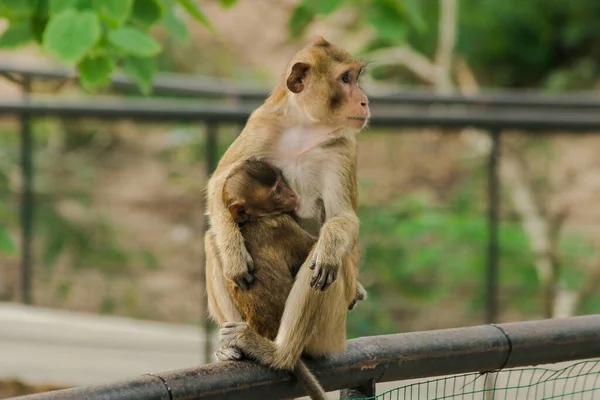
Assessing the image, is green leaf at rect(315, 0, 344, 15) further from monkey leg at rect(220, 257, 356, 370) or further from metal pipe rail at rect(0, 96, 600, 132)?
metal pipe rail at rect(0, 96, 600, 132)

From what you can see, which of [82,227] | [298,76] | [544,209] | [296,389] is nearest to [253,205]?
[298,76]

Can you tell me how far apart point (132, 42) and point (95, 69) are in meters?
0.29

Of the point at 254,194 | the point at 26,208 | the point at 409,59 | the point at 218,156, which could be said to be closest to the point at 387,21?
the point at 254,194

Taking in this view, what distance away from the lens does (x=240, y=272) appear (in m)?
3.21

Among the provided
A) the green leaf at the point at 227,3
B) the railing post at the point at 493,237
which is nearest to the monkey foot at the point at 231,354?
the green leaf at the point at 227,3

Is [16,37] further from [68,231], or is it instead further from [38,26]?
[68,231]

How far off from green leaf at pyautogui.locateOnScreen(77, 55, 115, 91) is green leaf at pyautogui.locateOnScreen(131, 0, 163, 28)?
0.23 m

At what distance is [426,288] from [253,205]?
5.44 m

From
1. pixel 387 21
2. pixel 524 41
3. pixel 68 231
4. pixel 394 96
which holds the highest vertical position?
pixel 524 41

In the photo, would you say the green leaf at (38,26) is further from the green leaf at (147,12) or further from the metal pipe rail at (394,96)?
the metal pipe rail at (394,96)

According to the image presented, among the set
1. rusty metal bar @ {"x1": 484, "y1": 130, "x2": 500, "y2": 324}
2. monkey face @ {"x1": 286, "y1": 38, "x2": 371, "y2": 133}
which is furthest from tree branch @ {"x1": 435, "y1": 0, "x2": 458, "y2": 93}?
monkey face @ {"x1": 286, "y1": 38, "x2": 371, "y2": 133}

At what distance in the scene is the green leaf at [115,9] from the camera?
3.40 meters

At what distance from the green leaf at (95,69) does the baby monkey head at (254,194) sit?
774mm

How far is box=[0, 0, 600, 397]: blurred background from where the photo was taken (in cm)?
447
